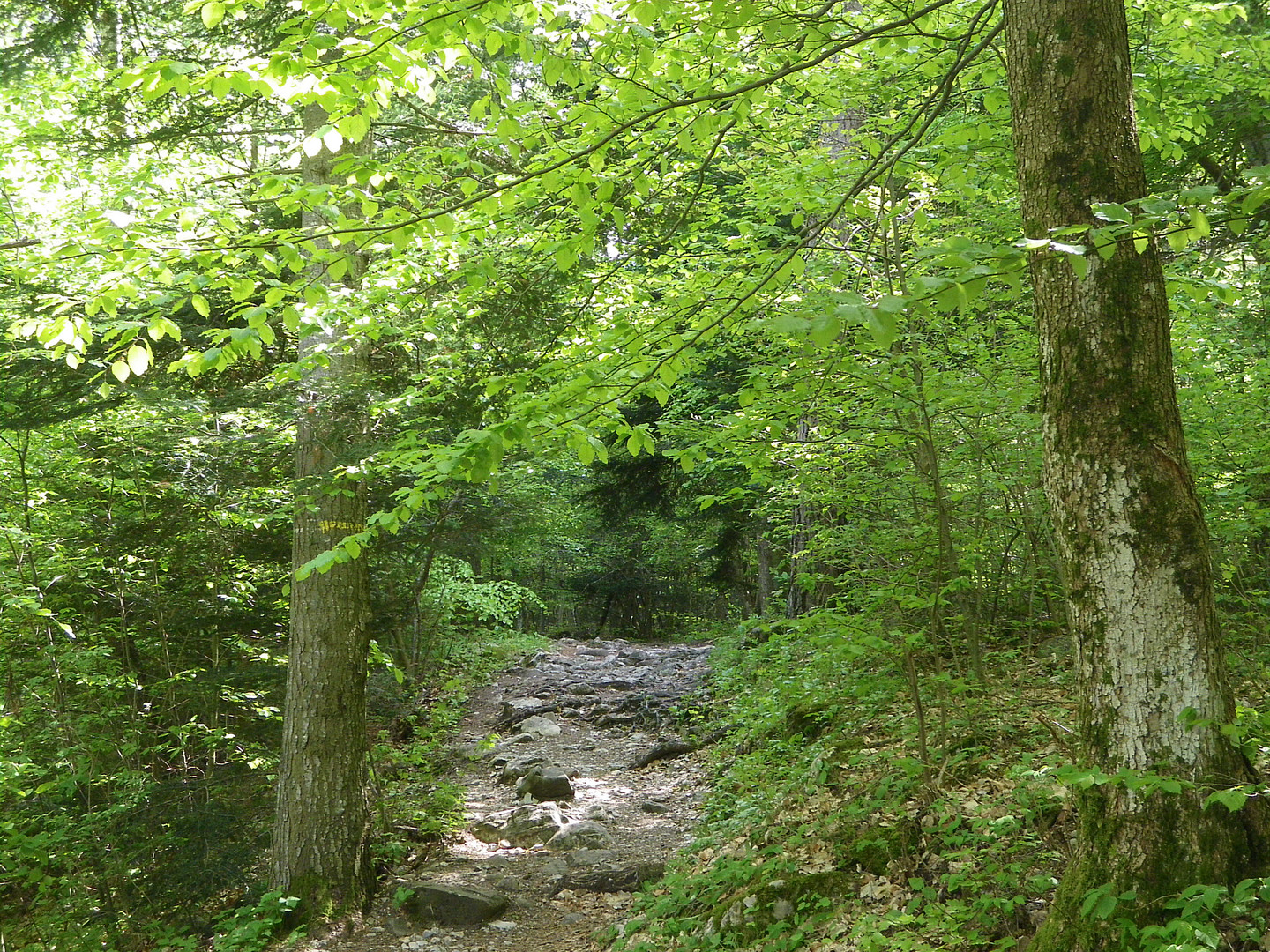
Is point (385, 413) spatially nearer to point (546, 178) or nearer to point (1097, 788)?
point (546, 178)

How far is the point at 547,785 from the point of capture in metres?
8.92

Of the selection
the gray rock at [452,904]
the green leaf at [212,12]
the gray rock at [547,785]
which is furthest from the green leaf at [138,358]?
the gray rock at [547,785]

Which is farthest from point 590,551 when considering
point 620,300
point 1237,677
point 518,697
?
point 1237,677

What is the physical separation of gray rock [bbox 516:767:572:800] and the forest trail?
0.01 meters

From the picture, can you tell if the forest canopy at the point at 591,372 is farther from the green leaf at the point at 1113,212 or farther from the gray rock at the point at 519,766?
the gray rock at the point at 519,766

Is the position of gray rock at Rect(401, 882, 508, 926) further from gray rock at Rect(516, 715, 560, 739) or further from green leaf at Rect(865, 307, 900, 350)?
green leaf at Rect(865, 307, 900, 350)

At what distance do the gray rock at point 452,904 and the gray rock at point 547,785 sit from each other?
250 cm

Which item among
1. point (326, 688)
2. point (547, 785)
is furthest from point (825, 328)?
point (547, 785)

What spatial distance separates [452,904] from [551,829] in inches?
63.2

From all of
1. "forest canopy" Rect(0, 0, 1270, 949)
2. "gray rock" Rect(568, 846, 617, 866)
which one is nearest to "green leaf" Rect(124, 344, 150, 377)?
"forest canopy" Rect(0, 0, 1270, 949)

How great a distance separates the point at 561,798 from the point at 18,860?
4706 mm

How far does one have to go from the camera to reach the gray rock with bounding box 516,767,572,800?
349 inches

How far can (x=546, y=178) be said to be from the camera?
3588mm

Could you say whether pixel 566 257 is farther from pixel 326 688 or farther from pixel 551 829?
pixel 551 829
